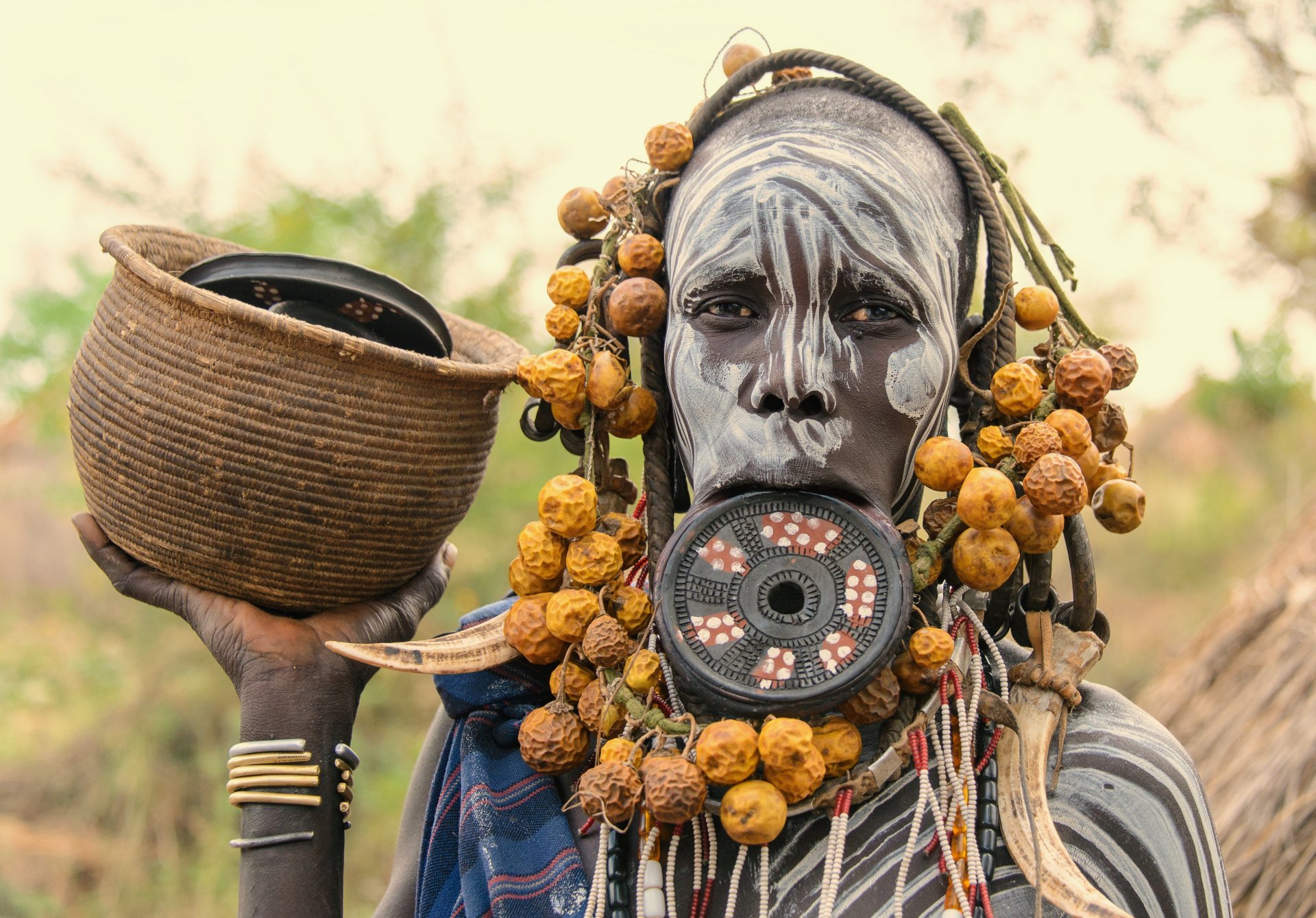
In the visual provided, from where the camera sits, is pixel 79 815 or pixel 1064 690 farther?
pixel 79 815

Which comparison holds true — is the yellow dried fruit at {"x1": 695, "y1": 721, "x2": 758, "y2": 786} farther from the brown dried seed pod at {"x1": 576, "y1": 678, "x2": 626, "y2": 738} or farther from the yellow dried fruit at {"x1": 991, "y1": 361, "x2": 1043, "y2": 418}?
the yellow dried fruit at {"x1": 991, "y1": 361, "x2": 1043, "y2": 418}

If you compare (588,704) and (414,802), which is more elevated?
(588,704)

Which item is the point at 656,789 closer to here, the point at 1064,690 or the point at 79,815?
the point at 1064,690

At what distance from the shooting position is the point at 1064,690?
6.18 feet

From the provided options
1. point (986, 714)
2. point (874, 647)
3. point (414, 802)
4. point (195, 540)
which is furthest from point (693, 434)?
point (414, 802)

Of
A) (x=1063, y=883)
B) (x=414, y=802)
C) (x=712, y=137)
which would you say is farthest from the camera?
(x=414, y=802)

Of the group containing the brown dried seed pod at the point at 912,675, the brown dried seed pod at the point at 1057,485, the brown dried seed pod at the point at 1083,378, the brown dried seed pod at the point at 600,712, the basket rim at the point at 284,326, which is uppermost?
the brown dried seed pod at the point at 1083,378

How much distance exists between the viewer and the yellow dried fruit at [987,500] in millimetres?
1807

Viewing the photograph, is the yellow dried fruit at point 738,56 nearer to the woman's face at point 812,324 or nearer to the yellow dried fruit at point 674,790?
the woman's face at point 812,324

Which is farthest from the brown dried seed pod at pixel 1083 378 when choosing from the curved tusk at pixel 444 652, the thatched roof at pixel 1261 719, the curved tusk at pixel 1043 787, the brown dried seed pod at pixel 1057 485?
the thatched roof at pixel 1261 719

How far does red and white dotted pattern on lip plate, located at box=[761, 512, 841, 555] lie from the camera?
1808 millimetres

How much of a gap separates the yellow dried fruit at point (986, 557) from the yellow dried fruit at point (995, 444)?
142 millimetres

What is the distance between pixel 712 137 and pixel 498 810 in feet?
4.01

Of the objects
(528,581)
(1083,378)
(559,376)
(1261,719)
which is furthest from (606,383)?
(1261,719)
